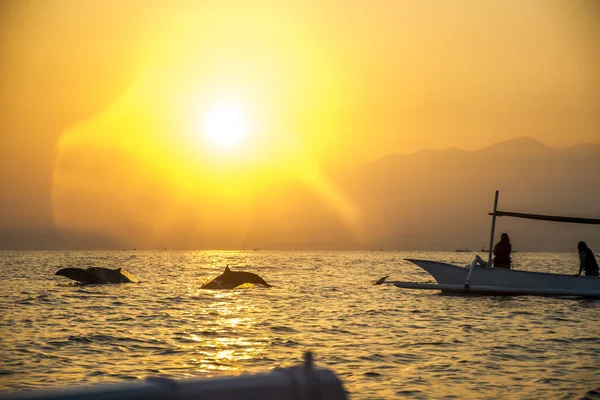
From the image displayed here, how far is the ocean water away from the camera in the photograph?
13328 mm

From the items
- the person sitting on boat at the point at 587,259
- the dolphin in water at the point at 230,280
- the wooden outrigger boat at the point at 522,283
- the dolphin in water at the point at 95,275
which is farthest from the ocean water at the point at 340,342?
the dolphin in water at the point at 95,275

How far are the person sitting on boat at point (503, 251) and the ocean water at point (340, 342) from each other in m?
2.02

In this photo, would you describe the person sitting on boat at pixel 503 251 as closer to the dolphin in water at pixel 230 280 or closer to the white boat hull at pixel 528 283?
the white boat hull at pixel 528 283

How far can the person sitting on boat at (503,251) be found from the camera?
110 feet

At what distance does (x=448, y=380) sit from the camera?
43.5 feet

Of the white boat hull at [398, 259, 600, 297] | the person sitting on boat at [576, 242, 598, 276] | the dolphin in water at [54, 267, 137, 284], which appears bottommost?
the dolphin in water at [54, 267, 137, 284]

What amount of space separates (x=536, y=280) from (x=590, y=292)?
261 cm

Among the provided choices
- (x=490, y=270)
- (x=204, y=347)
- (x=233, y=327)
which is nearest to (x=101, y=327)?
(x=233, y=327)

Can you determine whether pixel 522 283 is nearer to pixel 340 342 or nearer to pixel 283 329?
pixel 283 329

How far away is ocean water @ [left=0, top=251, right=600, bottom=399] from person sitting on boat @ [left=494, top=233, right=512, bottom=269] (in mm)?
2021

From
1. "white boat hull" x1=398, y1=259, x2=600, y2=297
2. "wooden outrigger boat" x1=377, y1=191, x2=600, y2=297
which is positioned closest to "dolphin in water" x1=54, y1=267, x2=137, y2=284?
"wooden outrigger boat" x1=377, y1=191, x2=600, y2=297

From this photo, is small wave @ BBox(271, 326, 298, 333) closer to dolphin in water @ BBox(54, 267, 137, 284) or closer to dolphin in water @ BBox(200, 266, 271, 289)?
dolphin in water @ BBox(200, 266, 271, 289)

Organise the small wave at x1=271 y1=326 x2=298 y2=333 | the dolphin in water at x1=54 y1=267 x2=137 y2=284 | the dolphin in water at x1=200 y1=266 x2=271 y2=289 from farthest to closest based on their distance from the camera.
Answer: the dolphin in water at x1=54 y1=267 x2=137 y2=284 → the dolphin in water at x1=200 y1=266 x2=271 y2=289 → the small wave at x1=271 y1=326 x2=298 y2=333

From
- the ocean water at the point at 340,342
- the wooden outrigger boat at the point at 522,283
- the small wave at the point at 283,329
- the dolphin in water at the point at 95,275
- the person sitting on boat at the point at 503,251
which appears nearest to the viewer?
the ocean water at the point at 340,342
